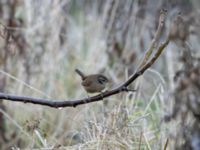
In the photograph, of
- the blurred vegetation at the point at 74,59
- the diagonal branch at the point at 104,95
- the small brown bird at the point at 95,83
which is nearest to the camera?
the diagonal branch at the point at 104,95

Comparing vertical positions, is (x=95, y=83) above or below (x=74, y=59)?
below

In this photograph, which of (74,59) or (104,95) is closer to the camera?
(104,95)

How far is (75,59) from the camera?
507 centimetres

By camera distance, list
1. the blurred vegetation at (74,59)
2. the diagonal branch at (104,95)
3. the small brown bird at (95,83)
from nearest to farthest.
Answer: the diagonal branch at (104,95)
the small brown bird at (95,83)
the blurred vegetation at (74,59)

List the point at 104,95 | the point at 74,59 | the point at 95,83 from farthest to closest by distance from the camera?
the point at 74,59 < the point at 95,83 < the point at 104,95

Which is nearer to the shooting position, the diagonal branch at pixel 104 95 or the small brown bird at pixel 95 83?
the diagonal branch at pixel 104 95

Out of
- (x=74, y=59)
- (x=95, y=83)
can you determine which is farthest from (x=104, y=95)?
(x=74, y=59)

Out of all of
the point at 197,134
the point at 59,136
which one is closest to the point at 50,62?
the point at 59,136

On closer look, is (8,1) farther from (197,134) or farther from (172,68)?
(197,134)

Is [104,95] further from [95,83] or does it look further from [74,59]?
[74,59]

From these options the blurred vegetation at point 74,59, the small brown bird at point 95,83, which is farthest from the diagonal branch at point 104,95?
the blurred vegetation at point 74,59

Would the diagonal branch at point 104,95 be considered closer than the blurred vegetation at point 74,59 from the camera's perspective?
Yes

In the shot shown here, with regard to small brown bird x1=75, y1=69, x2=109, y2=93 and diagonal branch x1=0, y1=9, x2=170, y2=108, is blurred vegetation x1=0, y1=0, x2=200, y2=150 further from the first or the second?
diagonal branch x1=0, y1=9, x2=170, y2=108

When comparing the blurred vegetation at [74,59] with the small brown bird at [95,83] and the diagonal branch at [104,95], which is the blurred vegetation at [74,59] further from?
the diagonal branch at [104,95]
